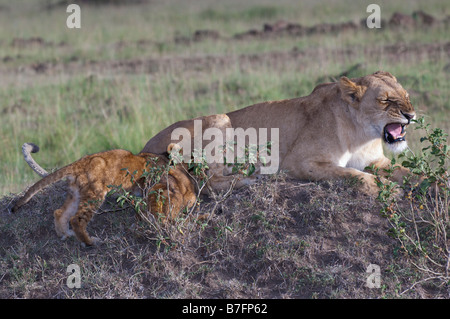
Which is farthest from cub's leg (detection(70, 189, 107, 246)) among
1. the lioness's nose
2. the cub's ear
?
the lioness's nose

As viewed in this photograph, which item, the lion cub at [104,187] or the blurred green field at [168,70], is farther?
the blurred green field at [168,70]

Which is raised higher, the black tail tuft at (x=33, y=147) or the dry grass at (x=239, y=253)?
the black tail tuft at (x=33, y=147)

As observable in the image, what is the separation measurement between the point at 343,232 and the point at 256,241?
0.66 metres

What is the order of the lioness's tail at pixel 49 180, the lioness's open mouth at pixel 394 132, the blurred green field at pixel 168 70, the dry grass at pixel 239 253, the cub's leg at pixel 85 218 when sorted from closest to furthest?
the dry grass at pixel 239 253 → the cub's leg at pixel 85 218 → the lioness's tail at pixel 49 180 → the lioness's open mouth at pixel 394 132 → the blurred green field at pixel 168 70

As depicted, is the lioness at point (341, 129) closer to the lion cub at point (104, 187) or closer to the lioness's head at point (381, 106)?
the lioness's head at point (381, 106)

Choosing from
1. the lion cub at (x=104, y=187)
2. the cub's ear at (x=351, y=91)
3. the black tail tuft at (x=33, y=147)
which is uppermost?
the cub's ear at (x=351, y=91)

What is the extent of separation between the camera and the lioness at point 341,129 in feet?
19.0

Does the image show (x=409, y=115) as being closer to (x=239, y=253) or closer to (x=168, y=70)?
(x=239, y=253)

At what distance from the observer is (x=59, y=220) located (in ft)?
18.1

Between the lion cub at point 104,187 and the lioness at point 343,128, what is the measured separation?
559 millimetres

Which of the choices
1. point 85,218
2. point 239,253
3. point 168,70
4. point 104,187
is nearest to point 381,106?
point 239,253

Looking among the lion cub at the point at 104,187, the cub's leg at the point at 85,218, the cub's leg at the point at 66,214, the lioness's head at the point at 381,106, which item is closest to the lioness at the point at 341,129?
the lioness's head at the point at 381,106
